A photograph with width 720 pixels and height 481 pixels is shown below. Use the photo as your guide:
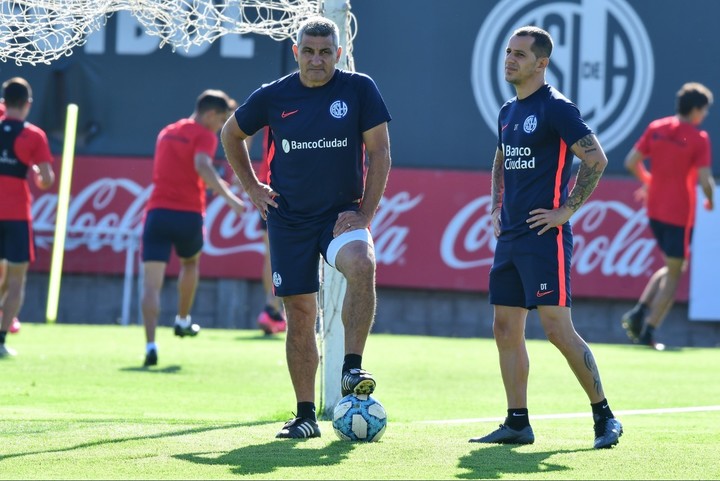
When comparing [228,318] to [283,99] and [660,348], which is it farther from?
[283,99]

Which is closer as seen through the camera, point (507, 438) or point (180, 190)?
point (507, 438)

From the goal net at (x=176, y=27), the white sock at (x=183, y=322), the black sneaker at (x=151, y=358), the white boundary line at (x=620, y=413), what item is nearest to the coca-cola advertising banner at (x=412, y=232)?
the white sock at (x=183, y=322)

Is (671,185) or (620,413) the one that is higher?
(671,185)

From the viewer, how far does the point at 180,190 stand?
11555 mm

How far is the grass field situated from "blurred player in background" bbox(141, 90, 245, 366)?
90cm

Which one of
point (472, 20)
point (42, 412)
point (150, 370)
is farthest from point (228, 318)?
point (42, 412)

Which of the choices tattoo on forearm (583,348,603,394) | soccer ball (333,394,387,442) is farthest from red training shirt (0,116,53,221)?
tattoo on forearm (583,348,603,394)

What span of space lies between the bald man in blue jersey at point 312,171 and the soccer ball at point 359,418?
33cm

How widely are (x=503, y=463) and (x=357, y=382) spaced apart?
0.76 metres

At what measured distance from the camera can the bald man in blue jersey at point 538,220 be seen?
644 centimetres

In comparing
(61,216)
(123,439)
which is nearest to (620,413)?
(123,439)

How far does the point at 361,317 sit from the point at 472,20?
35.9ft

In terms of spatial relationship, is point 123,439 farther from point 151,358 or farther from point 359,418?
point 151,358

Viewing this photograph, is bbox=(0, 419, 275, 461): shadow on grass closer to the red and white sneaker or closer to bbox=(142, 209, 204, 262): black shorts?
bbox=(142, 209, 204, 262): black shorts
